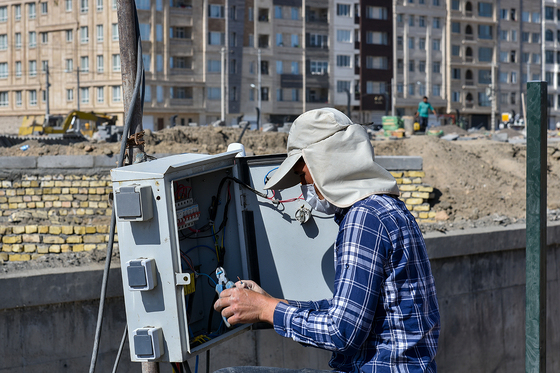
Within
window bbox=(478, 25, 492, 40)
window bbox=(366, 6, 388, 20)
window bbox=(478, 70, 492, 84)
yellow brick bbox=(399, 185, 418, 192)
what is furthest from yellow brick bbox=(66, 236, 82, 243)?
window bbox=(478, 25, 492, 40)

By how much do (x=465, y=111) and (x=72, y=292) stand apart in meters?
69.2

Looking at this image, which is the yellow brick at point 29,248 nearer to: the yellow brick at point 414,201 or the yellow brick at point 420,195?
the yellow brick at point 414,201

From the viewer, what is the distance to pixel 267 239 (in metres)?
3.28

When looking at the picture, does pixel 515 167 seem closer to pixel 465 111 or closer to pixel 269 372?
pixel 269 372

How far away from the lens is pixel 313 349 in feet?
13.7

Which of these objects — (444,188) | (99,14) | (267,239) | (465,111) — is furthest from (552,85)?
(267,239)

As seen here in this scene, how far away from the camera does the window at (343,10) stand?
208 ft

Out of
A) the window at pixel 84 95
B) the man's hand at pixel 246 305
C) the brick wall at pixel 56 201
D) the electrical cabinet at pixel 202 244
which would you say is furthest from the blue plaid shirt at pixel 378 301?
the window at pixel 84 95

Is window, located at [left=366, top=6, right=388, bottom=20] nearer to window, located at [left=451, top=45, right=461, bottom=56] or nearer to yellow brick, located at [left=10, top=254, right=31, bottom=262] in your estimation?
window, located at [left=451, top=45, right=461, bottom=56]

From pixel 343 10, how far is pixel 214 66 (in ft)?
53.3

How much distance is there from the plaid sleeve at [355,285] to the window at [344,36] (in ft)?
209

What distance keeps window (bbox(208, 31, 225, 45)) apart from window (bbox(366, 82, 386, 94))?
16717mm

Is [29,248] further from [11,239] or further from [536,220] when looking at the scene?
[536,220]

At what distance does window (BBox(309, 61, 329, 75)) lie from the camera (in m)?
62.3
